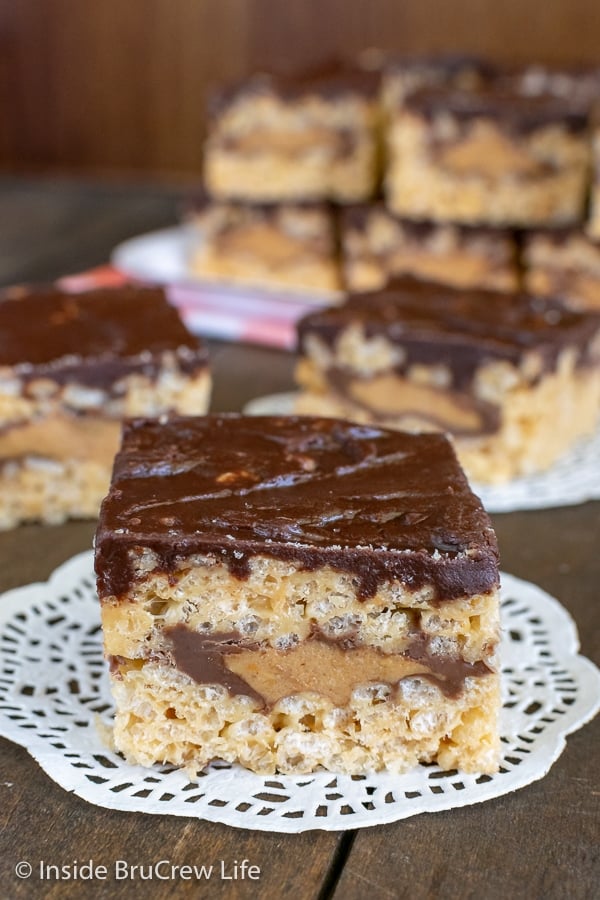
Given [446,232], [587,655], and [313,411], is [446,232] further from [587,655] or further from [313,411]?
[587,655]

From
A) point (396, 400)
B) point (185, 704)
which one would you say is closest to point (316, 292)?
point (396, 400)

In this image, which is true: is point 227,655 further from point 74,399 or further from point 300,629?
point 74,399

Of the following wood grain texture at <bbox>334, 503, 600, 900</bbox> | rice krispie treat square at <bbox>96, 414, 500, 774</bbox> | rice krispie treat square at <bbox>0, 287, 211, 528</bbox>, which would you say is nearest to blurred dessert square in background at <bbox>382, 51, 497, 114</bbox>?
rice krispie treat square at <bbox>0, 287, 211, 528</bbox>

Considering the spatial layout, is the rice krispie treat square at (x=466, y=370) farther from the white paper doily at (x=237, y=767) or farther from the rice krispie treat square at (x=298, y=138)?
the rice krispie treat square at (x=298, y=138)

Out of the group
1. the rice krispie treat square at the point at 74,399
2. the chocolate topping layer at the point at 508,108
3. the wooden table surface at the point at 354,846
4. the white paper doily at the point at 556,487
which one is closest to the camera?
the wooden table surface at the point at 354,846

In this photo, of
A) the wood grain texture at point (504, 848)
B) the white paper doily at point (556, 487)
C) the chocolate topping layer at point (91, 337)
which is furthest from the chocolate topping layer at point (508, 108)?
the wood grain texture at point (504, 848)

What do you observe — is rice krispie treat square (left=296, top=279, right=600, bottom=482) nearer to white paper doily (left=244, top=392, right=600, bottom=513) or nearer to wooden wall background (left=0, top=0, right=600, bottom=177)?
white paper doily (left=244, top=392, right=600, bottom=513)

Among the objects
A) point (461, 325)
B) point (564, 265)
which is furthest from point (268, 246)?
point (461, 325)
